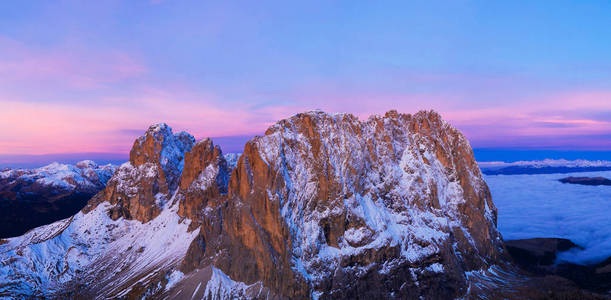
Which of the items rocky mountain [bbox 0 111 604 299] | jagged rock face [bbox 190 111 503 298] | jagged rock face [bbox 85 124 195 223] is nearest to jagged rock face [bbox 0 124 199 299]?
A: jagged rock face [bbox 85 124 195 223]

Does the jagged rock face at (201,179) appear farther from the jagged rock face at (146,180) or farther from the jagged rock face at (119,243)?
the jagged rock face at (146,180)

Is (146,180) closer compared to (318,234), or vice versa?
(318,234)

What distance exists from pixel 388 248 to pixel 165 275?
303ft

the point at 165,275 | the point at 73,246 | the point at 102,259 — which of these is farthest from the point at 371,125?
the point at 73,246

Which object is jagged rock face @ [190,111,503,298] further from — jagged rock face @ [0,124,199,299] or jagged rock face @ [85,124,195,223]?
jagged rock face @ [85,124,195,223]

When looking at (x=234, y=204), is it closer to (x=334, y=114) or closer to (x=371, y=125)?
(x=334, y=114)

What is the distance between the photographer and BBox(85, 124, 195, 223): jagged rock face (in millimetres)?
177875

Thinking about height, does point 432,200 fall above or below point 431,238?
above

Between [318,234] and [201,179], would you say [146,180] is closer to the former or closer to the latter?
[201,179]

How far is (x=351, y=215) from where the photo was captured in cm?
12156

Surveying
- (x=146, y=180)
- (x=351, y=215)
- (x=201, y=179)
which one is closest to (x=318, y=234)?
(x=351, y=215)

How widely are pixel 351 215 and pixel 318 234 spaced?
49.5ft

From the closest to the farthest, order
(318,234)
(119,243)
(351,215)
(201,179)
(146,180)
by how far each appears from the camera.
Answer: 1. (318,234)
2. (351,215)
3. (201,179)
4. (119,243)
5. (146,180)

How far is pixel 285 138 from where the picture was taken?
5059 inches
